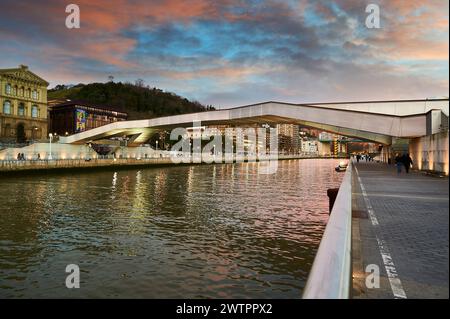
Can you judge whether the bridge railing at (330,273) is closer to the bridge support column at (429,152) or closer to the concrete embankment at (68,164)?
the bridge support column at (429,152)

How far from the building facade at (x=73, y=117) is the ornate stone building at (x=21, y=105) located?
2344 cm

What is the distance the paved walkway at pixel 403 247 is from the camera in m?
4.68

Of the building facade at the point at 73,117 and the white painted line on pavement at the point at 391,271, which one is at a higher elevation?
the building facade at the point at 73,117

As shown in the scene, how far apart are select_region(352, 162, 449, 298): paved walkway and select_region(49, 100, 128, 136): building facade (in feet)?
379

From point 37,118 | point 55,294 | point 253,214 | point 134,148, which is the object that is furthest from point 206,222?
point 37,118

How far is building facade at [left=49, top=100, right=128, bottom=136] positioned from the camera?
117 m

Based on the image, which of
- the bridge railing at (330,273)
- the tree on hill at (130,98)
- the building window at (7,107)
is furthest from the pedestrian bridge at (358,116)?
the tree on hill at (130,98)

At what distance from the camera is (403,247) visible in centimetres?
693

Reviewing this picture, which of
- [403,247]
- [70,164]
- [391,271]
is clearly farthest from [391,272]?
[70,164]

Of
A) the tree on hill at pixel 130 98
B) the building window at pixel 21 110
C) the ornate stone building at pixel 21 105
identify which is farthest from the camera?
the tree on hill at pixel 130 98

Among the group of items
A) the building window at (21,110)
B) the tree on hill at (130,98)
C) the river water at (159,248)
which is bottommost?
the river water at (159,248)

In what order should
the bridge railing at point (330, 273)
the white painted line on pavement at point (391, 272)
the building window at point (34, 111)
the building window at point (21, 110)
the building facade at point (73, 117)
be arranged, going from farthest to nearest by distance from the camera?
the building facade at point (73, 117)
the building window at point (34, 111)
the building window at point (21, 110)
the white painted line on pavement at point (391, 272)
the bridge railing at point (330, 273)

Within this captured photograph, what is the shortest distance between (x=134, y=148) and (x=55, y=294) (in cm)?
8066

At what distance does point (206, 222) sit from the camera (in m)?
15.6
